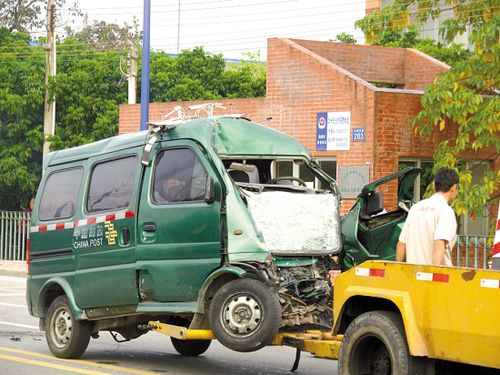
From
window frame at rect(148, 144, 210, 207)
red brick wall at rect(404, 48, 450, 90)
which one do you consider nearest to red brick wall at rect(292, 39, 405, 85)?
red brick wall at rect(404, 48, 450, 90)

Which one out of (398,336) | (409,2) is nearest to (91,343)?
(398,336)

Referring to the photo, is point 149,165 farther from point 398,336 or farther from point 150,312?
point 398,336

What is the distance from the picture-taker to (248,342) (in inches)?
372

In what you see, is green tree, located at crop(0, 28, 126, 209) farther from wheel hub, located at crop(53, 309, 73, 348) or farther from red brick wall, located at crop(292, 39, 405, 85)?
wheel hub, located at crop(53, 309, 73, 348)

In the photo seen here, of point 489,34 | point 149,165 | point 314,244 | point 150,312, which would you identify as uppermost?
point 489,34

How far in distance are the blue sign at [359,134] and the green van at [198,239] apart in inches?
391

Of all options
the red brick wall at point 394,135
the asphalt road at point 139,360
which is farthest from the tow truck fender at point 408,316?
the red brick wall at point 394,135

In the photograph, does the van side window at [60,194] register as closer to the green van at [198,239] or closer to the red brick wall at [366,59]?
the green van at [198,239]

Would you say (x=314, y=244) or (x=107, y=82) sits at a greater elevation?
(x=107, y=82)

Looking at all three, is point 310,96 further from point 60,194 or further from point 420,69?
point 60,194

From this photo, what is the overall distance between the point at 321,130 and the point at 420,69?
4463 millimetres

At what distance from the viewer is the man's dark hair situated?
8641mm

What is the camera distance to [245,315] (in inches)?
377

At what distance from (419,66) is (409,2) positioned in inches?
288
